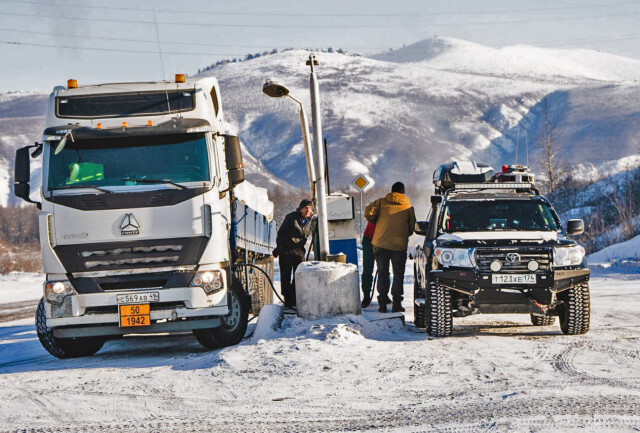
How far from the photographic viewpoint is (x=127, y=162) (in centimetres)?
1055

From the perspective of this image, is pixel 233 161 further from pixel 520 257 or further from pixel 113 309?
pixel 520 257

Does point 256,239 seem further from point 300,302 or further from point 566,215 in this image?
point 566,215

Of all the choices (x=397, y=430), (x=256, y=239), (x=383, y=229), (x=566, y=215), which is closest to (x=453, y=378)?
(x=397, y=430)

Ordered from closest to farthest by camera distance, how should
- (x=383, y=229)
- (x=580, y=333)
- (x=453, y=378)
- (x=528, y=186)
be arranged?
1. (x=453, y=378)
2. (x=580, y=333)
3. (x=528, y=186)
4. (x=383, y=229)

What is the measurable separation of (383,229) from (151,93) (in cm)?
480

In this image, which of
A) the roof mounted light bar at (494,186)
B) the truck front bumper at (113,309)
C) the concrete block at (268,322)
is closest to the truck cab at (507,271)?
the roof mounted light bar at (494,186)

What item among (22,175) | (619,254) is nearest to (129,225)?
(22,175)

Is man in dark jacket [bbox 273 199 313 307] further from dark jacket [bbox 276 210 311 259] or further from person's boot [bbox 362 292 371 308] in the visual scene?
person's boot [bbox 362 292 371 308]

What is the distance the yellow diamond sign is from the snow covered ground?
38.0 ft

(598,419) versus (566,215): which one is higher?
(598,419)

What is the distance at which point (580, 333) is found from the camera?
37.2 feet

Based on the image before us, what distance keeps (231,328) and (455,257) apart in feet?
9.92

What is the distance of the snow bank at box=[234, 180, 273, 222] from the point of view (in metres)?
14.3

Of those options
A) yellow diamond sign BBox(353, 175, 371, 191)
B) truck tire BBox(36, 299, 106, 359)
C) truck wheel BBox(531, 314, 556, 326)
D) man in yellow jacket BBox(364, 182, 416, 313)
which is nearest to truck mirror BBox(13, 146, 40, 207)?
truck tire BBox(36, 299, 106, 359)
